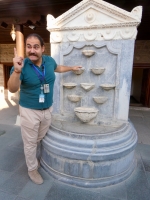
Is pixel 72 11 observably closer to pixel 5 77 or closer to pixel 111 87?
pixel 111 87

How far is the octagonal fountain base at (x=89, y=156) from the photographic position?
1.69 m

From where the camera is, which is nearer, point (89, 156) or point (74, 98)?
point (89, 156)

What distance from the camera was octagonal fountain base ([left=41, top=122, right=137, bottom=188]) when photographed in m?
1.69

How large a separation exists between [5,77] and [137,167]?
6305 millimetres

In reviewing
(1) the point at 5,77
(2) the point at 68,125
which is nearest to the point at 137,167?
(2) the point at 68,125

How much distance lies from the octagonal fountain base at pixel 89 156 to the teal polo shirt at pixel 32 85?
19.4 inches

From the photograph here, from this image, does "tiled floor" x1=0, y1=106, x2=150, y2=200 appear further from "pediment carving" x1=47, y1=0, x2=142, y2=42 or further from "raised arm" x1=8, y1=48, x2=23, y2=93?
"pediment carving" x1=47, y1=0, x2=142, y2=42

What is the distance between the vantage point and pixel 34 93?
5.18 ft

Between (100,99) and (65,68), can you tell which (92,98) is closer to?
(100,99)

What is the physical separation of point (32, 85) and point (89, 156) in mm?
976

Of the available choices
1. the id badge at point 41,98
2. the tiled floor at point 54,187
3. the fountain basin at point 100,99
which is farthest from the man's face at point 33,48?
the tiled floor at point 54,187

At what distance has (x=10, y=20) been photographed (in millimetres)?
3375

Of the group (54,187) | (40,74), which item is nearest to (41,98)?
(40,74)

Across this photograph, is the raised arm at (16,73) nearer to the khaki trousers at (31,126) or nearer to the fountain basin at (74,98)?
the khaki trousers at (31,126)
